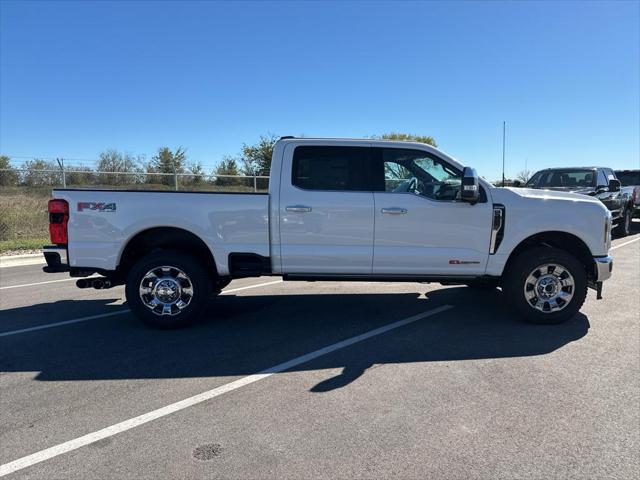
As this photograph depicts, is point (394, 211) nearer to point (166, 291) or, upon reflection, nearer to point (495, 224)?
point (495, 224)

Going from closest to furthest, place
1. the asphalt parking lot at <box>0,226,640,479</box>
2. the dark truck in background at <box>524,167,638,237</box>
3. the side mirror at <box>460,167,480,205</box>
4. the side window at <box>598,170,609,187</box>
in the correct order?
1. the asphalt parking lot at <box>0,226,640,479</box>
2. the side mirror at <box>460,167,480,205</box>
3. the dark truck in background at <box>524,167,638,237</box>
4. the side window at <box>598,170,609,187</box>

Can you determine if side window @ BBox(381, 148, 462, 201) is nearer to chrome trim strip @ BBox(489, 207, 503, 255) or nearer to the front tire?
chrome trim strip @ BBox(489, 207, 503, 255)

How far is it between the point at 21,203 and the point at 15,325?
10821 millimetres

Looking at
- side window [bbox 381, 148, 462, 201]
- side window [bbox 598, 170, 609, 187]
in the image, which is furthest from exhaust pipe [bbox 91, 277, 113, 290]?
side window [bbox 598, 170, 609, 187]

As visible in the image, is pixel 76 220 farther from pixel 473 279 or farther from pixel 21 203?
pixel 21 203

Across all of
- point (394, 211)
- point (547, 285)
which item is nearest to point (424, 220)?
point (394, 211)

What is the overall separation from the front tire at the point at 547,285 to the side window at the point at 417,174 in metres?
1.27

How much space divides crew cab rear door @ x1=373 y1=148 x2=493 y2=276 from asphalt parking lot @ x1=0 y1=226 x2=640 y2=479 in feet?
2.50

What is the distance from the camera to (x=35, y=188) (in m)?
15.4

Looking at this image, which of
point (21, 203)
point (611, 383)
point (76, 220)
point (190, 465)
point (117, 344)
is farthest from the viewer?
point (21, 203)

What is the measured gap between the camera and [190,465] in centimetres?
274

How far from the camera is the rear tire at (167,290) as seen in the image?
17.2 feet

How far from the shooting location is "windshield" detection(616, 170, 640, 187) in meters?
16.9

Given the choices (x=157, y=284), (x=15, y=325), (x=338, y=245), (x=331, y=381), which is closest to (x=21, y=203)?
(x=15, y=325)
